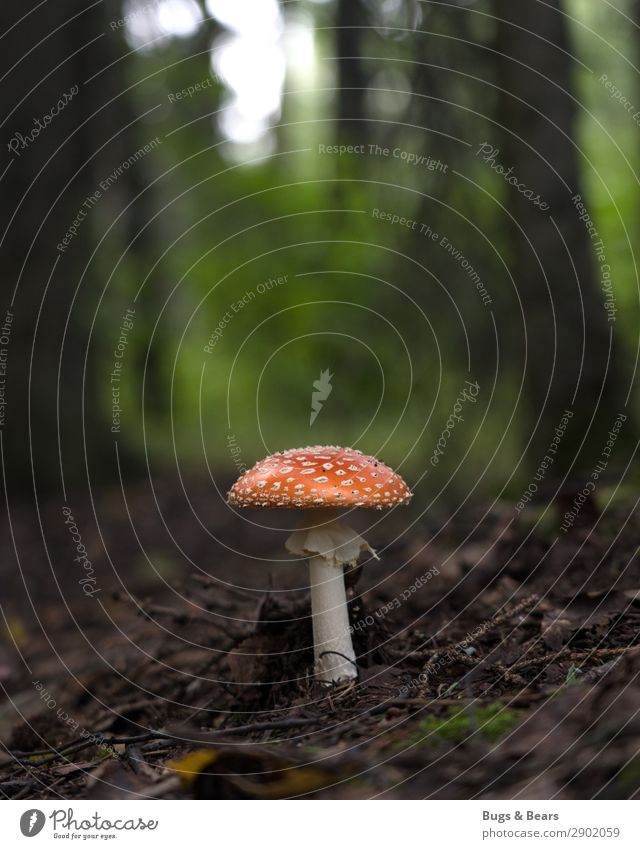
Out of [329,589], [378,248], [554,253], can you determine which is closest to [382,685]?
[329,589]

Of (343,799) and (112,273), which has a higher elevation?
(112,273)

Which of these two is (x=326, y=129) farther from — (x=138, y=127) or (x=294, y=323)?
(x=294, y=323)

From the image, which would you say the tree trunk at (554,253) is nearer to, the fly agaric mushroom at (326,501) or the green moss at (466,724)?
the fly agaric mushroom at (326,501)

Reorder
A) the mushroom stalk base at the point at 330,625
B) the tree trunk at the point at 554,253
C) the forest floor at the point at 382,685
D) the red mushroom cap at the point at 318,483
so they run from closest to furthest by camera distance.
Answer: the forest floor at the point at 382,685 → the red mushroom cap at the point at 318,483 → the mushroom stalk base at the point at 330,625 → the tree trunk at the point at 554,253

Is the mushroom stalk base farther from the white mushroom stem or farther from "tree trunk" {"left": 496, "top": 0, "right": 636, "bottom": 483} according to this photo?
"tree trunk" {"left": 496, "top": 0, "right": 636, "bottom": 483}

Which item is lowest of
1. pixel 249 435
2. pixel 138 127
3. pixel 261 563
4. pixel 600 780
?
pixel 600 780

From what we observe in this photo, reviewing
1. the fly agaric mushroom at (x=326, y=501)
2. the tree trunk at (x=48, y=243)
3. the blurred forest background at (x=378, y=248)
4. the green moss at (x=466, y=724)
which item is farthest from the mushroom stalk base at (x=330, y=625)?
the tree trunk at (x=48, y=243)

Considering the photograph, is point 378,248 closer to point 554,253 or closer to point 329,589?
point 554,253

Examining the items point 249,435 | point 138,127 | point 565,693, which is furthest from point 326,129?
point 565,693
